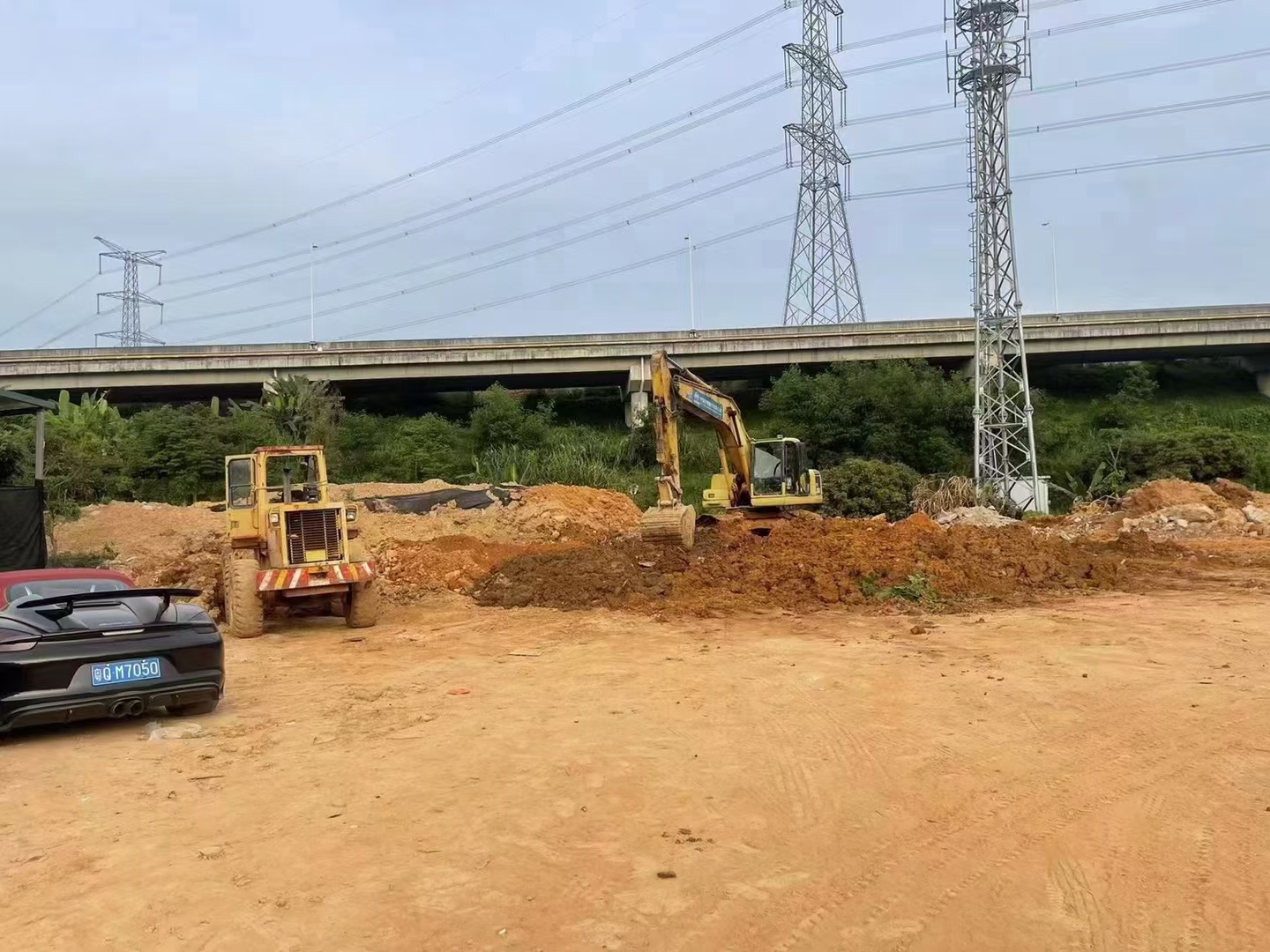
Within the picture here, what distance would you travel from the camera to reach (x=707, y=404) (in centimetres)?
1642

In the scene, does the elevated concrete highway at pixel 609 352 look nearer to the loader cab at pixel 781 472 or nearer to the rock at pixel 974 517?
the rock at pixel 974 517

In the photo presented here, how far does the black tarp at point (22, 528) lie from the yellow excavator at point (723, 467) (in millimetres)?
9279

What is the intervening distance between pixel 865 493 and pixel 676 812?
81.0ft

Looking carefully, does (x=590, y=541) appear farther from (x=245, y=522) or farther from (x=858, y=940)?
(x=858, y=940)

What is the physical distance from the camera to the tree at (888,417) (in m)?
34.1

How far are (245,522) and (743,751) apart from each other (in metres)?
8.62

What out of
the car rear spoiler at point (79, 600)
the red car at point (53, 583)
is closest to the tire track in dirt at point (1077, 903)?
the car rear spoiler at point (79, 600)

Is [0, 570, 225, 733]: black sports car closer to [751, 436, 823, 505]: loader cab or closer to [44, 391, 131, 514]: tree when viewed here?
[751, 436, 823, 505]: loader cab

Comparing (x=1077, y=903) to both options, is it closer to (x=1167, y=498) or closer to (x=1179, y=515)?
(x=1179, y=515)

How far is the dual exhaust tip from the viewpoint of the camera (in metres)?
5.98

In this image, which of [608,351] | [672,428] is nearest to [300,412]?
[608,351]

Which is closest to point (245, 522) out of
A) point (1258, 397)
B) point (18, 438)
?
point (18, 438)

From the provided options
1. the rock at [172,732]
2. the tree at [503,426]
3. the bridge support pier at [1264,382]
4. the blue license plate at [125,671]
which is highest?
the bridge support pier at [1264,382]

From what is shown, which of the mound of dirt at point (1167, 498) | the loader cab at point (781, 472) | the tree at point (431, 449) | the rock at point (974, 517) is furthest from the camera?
the tree at point (431, 449)
